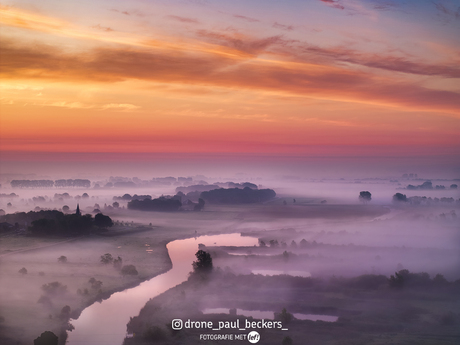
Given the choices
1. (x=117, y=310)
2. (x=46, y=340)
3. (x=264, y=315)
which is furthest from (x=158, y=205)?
(x=46, y=340)


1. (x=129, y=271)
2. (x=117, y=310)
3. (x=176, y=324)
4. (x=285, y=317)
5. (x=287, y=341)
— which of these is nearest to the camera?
(x=287, y=341)

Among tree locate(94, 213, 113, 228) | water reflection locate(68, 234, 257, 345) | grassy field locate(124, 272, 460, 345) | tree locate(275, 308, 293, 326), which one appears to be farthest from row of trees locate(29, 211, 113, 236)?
tree locate(275, 308, 293, 326)

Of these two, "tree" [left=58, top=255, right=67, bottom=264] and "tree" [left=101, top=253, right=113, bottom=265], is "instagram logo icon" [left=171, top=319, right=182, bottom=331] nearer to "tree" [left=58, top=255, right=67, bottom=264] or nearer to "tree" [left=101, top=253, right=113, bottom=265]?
"tree" [left=101, top=253, right=113, bottom=265]

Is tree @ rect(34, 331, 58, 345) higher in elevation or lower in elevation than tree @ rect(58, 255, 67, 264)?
lower

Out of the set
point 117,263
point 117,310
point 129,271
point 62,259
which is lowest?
point 117,310

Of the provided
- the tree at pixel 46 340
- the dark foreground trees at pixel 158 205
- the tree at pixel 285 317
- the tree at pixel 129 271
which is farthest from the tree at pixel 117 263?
the dark foreground trees at pixel 158 205

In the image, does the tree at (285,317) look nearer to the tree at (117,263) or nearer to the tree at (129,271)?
the tree at (129,271)

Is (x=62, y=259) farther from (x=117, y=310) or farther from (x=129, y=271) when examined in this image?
(x=117, y=310)

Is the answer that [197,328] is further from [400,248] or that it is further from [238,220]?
[238,220]

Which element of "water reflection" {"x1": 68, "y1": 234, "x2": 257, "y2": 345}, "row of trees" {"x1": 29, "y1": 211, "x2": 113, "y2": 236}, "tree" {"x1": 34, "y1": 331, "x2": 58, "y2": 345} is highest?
"row of trees" {"x1": 29, "y1": 211, "x2": 113, "y2": 236}
